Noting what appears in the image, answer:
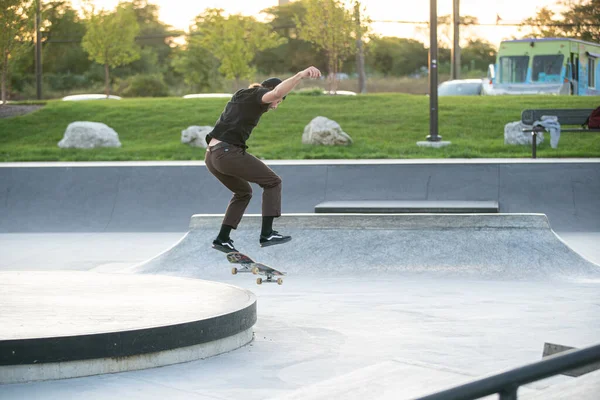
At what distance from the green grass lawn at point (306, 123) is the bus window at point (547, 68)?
4.31m

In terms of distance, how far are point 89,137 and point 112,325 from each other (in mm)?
16189

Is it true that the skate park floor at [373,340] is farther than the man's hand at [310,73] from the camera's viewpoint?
No

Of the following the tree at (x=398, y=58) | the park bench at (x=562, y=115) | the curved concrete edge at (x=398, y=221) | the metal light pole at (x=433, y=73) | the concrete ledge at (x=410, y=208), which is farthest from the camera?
the tree at (x=398, y=58)

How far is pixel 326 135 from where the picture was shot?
763 inches

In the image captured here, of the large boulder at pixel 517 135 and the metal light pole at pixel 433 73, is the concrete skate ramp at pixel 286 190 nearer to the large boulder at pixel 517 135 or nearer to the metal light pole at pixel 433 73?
the metal light pole at pixel 433 73

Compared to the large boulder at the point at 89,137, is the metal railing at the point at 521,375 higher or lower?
higher

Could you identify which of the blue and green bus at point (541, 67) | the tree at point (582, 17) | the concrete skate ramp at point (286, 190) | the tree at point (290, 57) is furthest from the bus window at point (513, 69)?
the tree at point (290, 57)

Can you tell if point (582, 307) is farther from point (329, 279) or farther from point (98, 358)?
point (98, 358)

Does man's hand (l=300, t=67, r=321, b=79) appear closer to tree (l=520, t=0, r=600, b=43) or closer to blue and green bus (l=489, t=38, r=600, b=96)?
blue and green bus (l=489, t=38, r=600, b=96)

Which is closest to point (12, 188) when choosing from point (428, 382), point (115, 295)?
point (115, 295)

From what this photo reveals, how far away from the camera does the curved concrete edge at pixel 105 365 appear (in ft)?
15.2

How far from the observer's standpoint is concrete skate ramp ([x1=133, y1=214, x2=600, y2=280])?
8742 mm

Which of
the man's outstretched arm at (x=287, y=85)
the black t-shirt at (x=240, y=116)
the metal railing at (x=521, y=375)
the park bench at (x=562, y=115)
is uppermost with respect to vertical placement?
the man's outstretched arm at (x=287, y=85)

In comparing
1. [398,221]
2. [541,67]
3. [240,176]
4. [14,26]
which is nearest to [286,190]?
[398,221]
